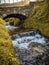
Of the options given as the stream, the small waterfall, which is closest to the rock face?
the stream

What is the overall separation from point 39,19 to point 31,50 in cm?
1584

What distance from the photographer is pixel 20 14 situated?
145 feet

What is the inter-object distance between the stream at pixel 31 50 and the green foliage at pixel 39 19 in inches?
99.1

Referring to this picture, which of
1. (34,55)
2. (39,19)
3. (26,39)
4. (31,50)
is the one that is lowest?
(26,39)

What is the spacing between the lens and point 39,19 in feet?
131

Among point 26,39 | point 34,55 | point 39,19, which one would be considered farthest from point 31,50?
point 39,19

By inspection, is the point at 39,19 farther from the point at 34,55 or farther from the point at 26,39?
the point at 34,55

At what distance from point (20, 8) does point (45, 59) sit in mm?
24001

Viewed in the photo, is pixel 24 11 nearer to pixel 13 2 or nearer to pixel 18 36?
pixel 18 36

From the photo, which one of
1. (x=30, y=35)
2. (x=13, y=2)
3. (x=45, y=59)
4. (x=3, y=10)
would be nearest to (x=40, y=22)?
(x=30, y=35)

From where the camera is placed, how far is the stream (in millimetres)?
20680

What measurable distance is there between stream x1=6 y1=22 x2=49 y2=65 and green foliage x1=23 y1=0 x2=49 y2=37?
8.26 feet

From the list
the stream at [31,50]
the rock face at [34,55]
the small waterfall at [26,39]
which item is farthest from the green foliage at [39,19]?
the rock face at [34,55]

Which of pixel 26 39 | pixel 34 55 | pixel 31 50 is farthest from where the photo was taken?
pixel 26 39
